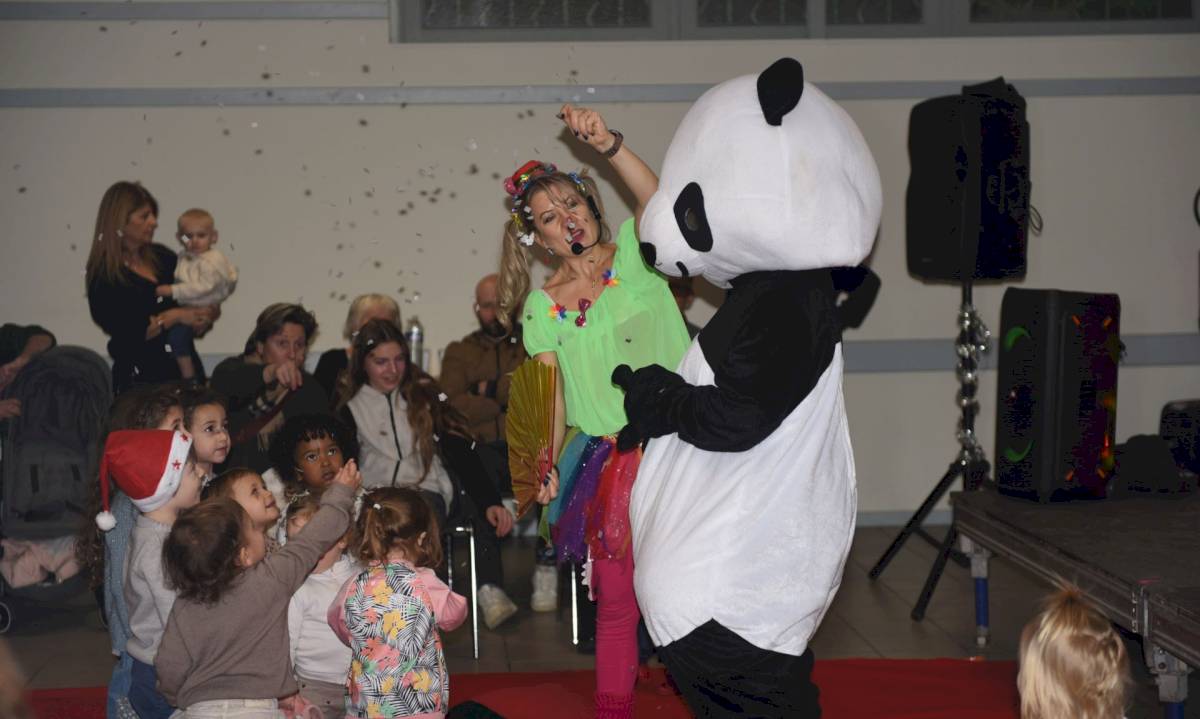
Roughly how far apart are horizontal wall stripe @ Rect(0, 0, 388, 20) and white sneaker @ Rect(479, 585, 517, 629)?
9.27 feet

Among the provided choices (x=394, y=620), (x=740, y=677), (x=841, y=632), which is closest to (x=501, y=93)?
(x=841, y=632)

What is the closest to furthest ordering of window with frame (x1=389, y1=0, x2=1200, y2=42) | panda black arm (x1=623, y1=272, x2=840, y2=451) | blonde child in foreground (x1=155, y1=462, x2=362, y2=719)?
1. panda black arm (x1=623, y1=272, x2=840, y2=451)
2. blonde child in foreground (x1=155, y1=462, x2=362, y2=719)
3. window with frame (x1=389, y1=0, x2=1200, y2=42)

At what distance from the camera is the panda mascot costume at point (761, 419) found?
275cm

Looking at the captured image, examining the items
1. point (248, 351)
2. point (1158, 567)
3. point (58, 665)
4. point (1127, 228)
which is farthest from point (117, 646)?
point (1127, 228)

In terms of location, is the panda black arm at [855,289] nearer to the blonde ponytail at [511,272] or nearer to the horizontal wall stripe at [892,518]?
the blonde ponytail at [511,272]

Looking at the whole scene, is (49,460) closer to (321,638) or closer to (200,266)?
(200,266)

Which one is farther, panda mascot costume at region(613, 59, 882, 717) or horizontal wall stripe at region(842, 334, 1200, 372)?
horizontal wall stripe at region(842, 334, 1200, 372)

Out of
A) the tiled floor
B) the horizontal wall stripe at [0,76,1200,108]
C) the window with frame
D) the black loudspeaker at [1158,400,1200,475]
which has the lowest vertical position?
the tiled floor

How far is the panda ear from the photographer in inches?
109

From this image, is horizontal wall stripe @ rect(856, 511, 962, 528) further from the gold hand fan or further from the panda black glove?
the panda black glove

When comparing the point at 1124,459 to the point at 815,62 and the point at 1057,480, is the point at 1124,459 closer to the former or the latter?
the point at 1057,480

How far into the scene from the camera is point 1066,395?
14.8 feet

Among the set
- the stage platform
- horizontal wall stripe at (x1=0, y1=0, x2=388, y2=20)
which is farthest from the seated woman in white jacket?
horizontal wall stripe at (x1=0, y1=0, x2=388, y2=20)

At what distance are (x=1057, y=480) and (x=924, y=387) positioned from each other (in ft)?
7.44
